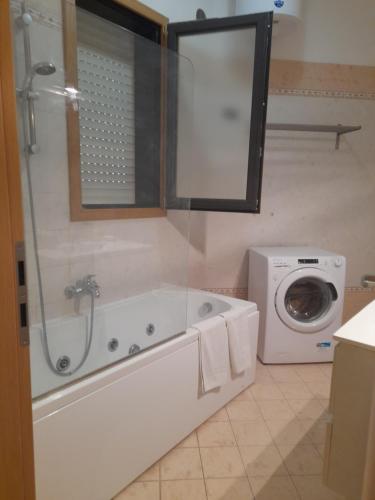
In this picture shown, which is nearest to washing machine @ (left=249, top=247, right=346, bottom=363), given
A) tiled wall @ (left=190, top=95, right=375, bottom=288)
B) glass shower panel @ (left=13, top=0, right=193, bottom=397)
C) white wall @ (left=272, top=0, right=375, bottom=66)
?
tiled wall @ (left=190, top=95, right=375, bottom=288)

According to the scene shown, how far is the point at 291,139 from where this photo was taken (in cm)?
295

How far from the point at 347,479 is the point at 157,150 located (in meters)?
2.19

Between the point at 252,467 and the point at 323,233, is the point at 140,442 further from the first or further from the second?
the point at 323,233

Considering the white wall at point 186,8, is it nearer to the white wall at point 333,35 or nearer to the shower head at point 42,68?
the white wall at point 333,35

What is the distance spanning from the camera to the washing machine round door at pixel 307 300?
2549 millimetres

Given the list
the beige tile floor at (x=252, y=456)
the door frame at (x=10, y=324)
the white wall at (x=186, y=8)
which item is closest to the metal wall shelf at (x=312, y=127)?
the white wall at (x=186, y=8)

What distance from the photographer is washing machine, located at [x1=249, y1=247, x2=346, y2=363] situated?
8.36ft

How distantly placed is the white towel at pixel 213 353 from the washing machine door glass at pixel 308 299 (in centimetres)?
87

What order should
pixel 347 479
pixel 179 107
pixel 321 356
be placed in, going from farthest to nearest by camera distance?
pixel 321 356 → pixel 179 107 → pixel 347 479

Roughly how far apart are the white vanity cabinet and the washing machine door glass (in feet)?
4.46

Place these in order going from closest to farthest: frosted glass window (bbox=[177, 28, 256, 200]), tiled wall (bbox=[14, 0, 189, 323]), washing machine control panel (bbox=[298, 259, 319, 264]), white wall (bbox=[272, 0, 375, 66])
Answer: tiled wall (bbox=[14, 0, 189, 323]), frosted glass window (bbox=[177, 28, 256, 200]), washing machine control panel (bbox=[298, 259, 319, 264]), white wall (bbox=[272, 0, 375, 66])

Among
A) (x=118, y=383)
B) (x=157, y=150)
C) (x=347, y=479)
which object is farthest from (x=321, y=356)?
(x=157, y=150)

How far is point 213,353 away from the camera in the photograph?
1926 millimetres

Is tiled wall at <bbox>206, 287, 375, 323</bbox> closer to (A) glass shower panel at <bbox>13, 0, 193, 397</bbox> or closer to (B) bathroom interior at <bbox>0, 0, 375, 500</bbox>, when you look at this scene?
(B) bathroom interior at <bbox>0, 0, 375, 500</bbox>
